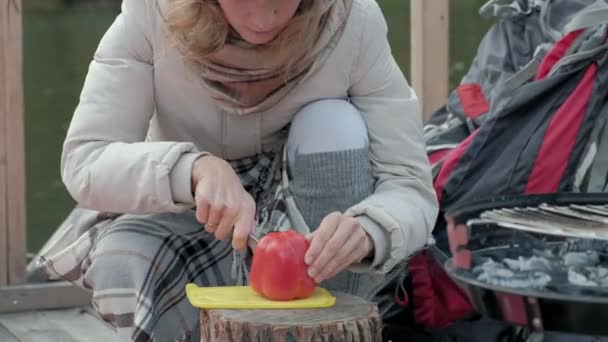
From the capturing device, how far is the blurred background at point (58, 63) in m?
5.72

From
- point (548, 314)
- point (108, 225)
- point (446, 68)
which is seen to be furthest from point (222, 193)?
point (446, 68)

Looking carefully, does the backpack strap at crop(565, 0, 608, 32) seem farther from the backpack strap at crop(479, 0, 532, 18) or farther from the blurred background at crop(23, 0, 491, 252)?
the blurred background at crop(23, 0, 491, 252)

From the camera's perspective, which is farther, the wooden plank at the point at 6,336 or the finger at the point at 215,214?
the wooden plank at the point at 6,336

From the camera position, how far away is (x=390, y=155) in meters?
2.46

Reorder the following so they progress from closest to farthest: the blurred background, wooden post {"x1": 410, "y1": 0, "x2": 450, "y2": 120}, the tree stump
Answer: the tree stump < wooden post {"x1": 410, "y1": 0, "x2": 450, "y2": 120} < the blurred background

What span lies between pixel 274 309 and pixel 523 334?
0.80 m

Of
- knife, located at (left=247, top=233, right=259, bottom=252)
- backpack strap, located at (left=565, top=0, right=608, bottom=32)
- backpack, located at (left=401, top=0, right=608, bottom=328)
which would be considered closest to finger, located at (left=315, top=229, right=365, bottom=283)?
knife, located at (left=247, top=233, right=259, bottom=252)

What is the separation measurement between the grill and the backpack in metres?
0.72

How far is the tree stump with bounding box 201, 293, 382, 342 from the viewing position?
2033 mm

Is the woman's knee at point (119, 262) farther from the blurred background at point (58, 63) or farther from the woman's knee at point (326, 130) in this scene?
the blurred background at point (58, 63)

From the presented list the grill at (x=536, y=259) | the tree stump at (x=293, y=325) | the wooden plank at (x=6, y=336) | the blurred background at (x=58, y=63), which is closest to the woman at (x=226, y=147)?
the tree stump at (x=293, y=325)

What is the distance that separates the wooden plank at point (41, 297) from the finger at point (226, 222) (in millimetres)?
1217

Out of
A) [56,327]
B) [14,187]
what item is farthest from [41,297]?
[14,187]

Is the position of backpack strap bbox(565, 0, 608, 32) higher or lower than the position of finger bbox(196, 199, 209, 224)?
higher
